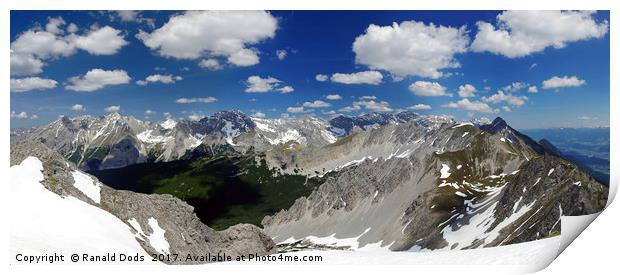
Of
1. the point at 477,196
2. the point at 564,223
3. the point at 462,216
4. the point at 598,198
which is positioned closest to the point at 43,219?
the point at 564,223

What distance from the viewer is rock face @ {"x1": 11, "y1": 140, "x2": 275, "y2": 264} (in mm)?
59219

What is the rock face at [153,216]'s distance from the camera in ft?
194

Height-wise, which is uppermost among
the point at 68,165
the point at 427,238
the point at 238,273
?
the point at 68,165

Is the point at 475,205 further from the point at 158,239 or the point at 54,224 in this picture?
the point at 54,224

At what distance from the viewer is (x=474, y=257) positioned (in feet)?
109

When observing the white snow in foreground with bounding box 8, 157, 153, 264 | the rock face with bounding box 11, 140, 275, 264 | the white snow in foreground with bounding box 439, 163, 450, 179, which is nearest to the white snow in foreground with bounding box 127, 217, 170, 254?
the rock face with bounding box 11, 140, 275, 264

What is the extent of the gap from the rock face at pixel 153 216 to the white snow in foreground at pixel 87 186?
464 mm

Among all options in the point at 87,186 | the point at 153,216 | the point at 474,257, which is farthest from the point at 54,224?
the point at 474,257

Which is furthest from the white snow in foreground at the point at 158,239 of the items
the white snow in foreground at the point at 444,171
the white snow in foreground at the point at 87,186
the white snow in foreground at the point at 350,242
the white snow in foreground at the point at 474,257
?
the white snow in foreground at the point at 444,171

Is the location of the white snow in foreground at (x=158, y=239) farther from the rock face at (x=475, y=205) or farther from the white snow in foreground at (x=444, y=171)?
the white snow in foreground at (x=444, y=171)

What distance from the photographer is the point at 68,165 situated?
219ft

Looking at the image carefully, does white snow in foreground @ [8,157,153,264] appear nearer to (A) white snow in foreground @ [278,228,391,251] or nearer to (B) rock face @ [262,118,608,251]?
(B) rock face @ [262,118,608,251]

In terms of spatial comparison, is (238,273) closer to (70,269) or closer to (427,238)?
Answer: (70,269)

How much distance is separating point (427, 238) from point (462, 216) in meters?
10.9
